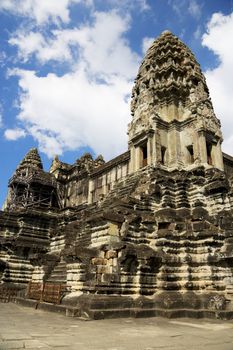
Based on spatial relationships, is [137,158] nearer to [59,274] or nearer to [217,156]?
[217,156]

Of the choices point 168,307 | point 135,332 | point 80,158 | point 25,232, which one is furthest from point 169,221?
point 80,158

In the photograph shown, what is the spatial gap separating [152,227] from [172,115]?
9.70 metres

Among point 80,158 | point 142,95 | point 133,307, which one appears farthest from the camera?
point 80,158

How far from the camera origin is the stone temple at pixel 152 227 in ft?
40.9

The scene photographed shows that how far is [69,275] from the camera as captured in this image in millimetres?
13516

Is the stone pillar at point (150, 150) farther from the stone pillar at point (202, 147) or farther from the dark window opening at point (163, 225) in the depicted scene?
the dark window opening at point (163, 225)

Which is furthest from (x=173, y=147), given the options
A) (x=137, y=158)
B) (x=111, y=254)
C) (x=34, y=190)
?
(x=34, y=190)

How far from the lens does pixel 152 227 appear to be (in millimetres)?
15070

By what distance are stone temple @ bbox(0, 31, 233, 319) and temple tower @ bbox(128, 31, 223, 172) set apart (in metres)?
0.08

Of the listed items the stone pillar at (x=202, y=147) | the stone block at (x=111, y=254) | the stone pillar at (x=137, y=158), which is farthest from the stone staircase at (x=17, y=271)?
the stone pillar at (x=202, y=147)

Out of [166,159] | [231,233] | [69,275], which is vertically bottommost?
[69,275]

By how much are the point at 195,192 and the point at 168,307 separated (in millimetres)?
7061

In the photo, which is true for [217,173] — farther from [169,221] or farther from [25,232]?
[25,232]

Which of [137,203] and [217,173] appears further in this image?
[217,173]
